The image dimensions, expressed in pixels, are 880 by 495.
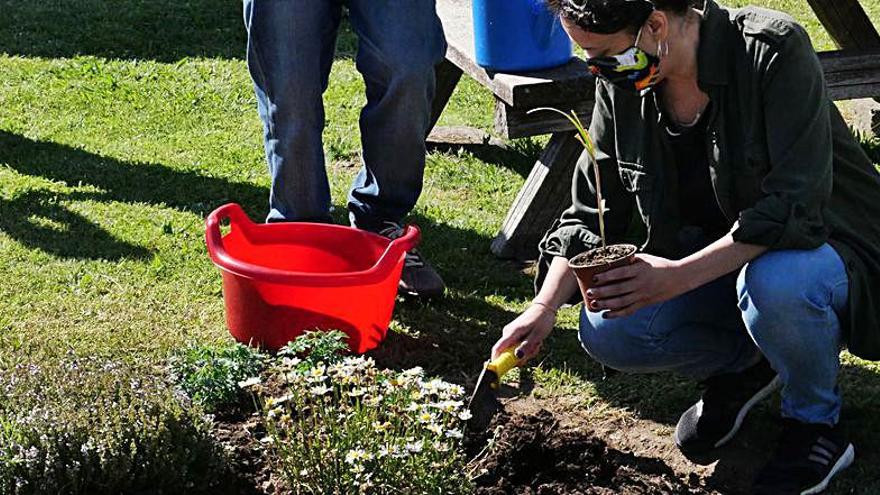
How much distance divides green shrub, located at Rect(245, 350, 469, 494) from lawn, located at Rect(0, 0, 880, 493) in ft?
2.22

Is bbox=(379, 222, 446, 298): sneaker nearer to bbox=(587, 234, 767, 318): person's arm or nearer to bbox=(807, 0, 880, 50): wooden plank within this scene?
bbox=(587, 234, 767, 318): person's arm

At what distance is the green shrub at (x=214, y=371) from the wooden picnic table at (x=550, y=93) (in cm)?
143

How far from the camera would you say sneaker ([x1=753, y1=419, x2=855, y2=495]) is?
10.5 feet

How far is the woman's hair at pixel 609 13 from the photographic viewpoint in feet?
9.58

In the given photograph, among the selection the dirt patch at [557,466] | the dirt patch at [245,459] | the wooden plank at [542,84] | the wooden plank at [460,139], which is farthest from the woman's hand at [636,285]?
the wooden plank at [460,139]

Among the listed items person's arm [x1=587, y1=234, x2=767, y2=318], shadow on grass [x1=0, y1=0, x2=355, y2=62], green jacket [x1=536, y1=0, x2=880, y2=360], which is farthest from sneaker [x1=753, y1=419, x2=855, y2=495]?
shadow on grass [x1=0, y1=0, x2=355, y2=62]

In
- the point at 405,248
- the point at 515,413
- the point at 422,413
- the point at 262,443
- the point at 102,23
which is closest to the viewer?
the point at 422,413

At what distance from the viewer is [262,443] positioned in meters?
3.17

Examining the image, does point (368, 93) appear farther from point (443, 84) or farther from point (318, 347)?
point (443, 84)

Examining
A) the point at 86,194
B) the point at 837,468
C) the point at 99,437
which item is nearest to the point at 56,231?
the point at 86,194

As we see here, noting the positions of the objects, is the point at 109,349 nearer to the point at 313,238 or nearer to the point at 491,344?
the point at 313,238

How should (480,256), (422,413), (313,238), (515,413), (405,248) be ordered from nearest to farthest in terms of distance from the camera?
1. (422,413)
2. (515,413)
3. (405,248)
4. (313,238)
5. (480,256)

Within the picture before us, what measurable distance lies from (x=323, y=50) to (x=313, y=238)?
0.61m

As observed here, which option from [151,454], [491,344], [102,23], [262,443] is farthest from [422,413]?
[102,23]
